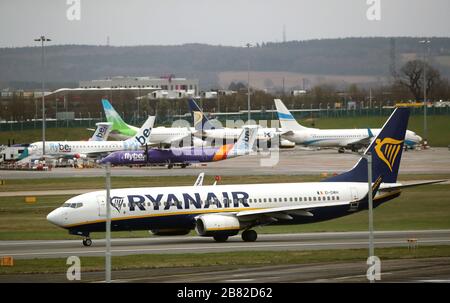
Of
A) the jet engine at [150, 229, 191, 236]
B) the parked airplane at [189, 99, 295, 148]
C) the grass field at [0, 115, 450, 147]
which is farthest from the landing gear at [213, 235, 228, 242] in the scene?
the grass field at [0, 115, 450, 147]

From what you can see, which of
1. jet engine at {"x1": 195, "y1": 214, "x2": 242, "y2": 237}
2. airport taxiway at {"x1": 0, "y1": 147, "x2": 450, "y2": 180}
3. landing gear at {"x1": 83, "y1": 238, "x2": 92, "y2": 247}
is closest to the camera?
jet engine at {"x1": 195, "y1": 214, "x2": 242, "y2": 237}

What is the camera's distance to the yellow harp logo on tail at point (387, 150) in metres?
60.8

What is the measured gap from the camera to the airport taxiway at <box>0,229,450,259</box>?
5291cm

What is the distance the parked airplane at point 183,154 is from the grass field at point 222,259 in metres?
76.7

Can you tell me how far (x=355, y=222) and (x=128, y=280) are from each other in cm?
2899

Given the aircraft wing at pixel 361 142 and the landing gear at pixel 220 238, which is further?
the aircraft wing at pixel 361 142

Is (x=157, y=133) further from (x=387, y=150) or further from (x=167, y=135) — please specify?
(x=387, y=150)

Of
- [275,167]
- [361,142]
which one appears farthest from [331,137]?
[275,167]

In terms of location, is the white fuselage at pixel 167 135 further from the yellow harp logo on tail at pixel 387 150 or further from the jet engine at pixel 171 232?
the jet engine at pixel 171 232

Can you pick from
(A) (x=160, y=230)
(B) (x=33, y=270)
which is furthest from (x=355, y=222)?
(B) (x=33, y=270)

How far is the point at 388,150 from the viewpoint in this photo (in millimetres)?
61031

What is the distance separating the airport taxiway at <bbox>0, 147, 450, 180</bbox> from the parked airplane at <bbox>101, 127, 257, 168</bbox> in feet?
3.49

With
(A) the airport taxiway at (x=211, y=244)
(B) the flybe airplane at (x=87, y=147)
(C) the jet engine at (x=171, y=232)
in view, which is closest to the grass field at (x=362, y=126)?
(B) the flybe airplane at (x=87, y=147)

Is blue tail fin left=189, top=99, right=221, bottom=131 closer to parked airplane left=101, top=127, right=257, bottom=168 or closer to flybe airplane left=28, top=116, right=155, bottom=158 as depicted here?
flybe airplane left=28, top=116, right=155, bottom=158
